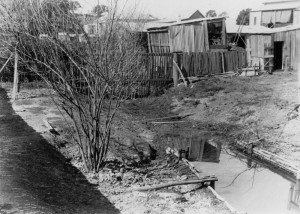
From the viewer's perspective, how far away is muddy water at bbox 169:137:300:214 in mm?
7621

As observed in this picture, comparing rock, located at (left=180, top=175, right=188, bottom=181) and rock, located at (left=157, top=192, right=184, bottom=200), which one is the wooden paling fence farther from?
rock, located at (left=157, top=192, right=184, bottom=200)

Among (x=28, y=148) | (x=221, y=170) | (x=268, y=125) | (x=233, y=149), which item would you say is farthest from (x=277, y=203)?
(x=28, y=148)

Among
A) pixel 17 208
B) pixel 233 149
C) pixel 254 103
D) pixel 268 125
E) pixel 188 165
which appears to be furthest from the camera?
pixel 254 103

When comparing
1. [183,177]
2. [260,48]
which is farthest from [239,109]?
[260,48]

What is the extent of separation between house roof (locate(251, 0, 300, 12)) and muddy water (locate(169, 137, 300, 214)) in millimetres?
31655

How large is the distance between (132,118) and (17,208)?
8048 mm

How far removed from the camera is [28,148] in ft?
29.7

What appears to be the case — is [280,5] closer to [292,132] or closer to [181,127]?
[181,127]

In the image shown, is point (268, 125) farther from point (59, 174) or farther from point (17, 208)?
point (17, 208)

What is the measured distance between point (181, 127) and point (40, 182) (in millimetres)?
6769

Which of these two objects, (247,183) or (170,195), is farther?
(247,183)

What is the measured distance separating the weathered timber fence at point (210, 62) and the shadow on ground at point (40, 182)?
32.3ft

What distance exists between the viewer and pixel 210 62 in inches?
757

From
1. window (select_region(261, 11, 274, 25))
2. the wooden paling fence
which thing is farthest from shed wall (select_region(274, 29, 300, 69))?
window (select_region(261, 11, 274, 25))
